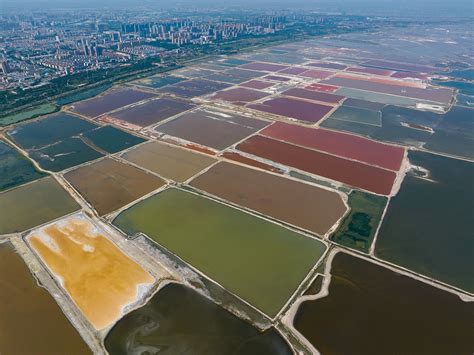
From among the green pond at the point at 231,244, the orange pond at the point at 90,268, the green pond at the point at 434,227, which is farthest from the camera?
the green pond at the point at 434,227

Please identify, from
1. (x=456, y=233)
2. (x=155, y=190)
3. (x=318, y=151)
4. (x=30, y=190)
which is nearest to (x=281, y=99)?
(x=318, y=151)

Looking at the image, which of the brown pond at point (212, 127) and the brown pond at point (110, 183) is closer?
the brown pond at point (110, 183)

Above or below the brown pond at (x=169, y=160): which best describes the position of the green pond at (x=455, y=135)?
above

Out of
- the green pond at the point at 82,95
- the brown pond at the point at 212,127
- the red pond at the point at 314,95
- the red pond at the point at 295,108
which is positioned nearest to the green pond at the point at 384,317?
the brown pond at the point at 212,127

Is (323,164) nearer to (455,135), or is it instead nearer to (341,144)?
(341,144)

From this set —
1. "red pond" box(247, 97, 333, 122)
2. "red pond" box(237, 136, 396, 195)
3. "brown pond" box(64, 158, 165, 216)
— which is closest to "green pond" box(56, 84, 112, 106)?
"brown pond" box(64, 158, 165, 216)

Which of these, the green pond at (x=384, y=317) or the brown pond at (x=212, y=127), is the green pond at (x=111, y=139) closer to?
the brown pond at (x=212, y=127)

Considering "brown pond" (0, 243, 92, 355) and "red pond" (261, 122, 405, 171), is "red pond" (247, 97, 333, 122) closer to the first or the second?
"red pond" (261, 122, 405, 171)
